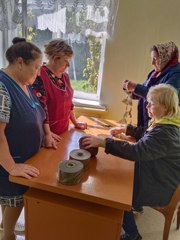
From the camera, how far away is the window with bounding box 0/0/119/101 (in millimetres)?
2020

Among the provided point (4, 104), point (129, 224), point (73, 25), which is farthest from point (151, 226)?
point (73, 25)

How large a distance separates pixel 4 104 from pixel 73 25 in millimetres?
1355

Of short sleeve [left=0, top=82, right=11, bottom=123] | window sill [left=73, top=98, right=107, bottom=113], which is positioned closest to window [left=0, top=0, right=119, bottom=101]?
window sill [left=73, top=98, right=107, bottom=113]

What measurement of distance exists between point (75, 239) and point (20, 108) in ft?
2.26

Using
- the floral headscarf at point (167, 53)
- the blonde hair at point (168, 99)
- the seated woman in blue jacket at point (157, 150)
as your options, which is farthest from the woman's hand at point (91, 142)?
the floral headscarf at point (167, 53)

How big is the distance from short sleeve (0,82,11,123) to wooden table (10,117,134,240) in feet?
0.92

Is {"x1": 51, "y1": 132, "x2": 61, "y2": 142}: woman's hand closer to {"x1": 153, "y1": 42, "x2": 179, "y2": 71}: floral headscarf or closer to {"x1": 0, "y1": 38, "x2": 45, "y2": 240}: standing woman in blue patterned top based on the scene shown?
{"x1": 0, "y1": 38, "x2": 45, "y2": 240}: standing woman in blue patterned top

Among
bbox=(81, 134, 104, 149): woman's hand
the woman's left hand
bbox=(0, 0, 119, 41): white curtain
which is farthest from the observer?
bbox=(0, 0, 119, 41): white curtain

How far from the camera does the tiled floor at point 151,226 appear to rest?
1.71 metres

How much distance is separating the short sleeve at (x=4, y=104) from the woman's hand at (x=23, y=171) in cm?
22

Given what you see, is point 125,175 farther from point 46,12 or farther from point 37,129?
point 46,12

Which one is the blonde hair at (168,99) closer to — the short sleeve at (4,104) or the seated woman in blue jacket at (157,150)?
the seated woman in blue jacket at (157,150)

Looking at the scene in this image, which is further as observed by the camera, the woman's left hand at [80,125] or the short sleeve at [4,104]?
the woman's left hand at [80,125]

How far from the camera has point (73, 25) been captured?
2092mm
